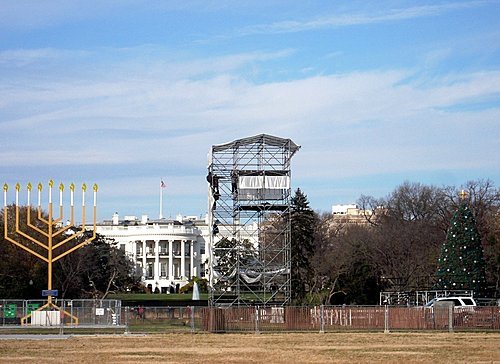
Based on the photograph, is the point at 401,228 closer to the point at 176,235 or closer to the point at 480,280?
the point at 480,280

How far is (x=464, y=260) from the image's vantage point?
59625mm

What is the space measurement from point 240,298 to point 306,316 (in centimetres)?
1246

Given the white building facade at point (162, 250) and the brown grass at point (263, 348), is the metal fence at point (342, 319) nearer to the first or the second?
the brown grass at point (263, 348)

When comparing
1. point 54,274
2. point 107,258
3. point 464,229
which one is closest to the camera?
point 464,229

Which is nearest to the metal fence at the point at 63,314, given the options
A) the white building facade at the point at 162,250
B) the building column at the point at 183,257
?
the white building facade at the point at 162,250

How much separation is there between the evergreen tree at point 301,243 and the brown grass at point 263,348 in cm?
3097

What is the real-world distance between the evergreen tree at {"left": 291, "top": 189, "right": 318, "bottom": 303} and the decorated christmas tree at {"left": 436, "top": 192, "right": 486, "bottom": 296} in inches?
799

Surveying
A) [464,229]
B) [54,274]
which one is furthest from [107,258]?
[464,229]

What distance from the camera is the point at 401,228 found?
96688mm

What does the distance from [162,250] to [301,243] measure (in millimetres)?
82510

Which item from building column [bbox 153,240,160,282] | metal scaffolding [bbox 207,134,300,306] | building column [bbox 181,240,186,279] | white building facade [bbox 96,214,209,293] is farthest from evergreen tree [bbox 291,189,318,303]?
building column [bbox 181,240,186,279]

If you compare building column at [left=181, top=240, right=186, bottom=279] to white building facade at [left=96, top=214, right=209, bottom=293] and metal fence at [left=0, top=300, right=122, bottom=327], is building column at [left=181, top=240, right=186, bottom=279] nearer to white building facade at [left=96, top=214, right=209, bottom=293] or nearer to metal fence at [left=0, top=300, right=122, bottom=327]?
white building facade at [left=96, top=214, right=209, bottom=293]

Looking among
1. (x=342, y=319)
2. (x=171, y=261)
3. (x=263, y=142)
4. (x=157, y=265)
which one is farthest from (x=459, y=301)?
(x=171, y=261)

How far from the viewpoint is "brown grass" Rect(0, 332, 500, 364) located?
32.1m
